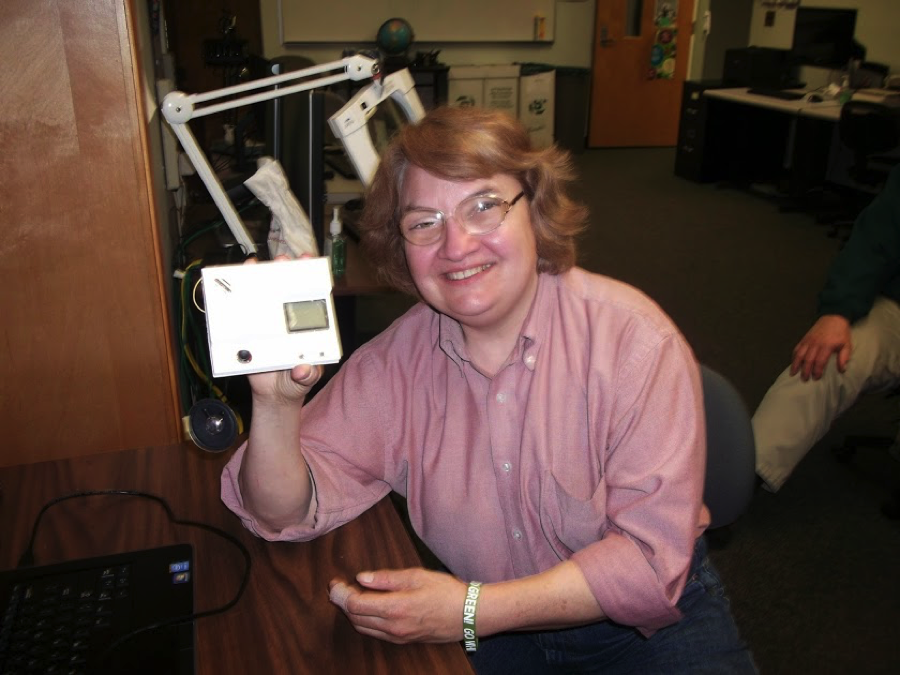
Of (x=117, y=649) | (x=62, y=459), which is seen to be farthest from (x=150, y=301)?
(x=117, y=649)

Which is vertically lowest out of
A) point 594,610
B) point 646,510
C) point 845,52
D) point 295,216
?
point 594,610

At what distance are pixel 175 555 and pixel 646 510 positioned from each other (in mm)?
562

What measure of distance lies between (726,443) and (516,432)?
1.02 ft

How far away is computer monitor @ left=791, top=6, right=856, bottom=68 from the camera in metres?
5.07

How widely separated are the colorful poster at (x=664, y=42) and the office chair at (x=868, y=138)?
8.75ft

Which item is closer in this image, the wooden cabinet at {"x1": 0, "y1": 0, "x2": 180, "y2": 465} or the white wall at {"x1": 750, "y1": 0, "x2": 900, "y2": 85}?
the wooden cabinet at {"x1": 0, "y1": 0, "x2": 180, "y2": 465}

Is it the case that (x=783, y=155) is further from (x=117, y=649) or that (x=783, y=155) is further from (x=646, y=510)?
(x=117, y=649)

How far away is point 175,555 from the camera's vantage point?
2.89 ft

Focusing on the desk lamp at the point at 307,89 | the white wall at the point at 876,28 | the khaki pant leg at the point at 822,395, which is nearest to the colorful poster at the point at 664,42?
the white wall at the point at 876,28

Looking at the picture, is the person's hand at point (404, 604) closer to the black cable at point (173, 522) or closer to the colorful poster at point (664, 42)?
the black cable at point (173, 522)

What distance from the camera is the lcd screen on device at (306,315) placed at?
0.83m

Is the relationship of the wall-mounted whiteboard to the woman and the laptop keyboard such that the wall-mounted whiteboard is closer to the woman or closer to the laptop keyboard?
the woman

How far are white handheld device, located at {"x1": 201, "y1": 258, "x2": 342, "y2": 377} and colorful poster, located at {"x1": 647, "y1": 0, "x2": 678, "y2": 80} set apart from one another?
6888 millimetres

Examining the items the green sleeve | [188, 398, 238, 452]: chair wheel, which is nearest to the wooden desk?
[188, 398, 238, 452]: chair wheel
